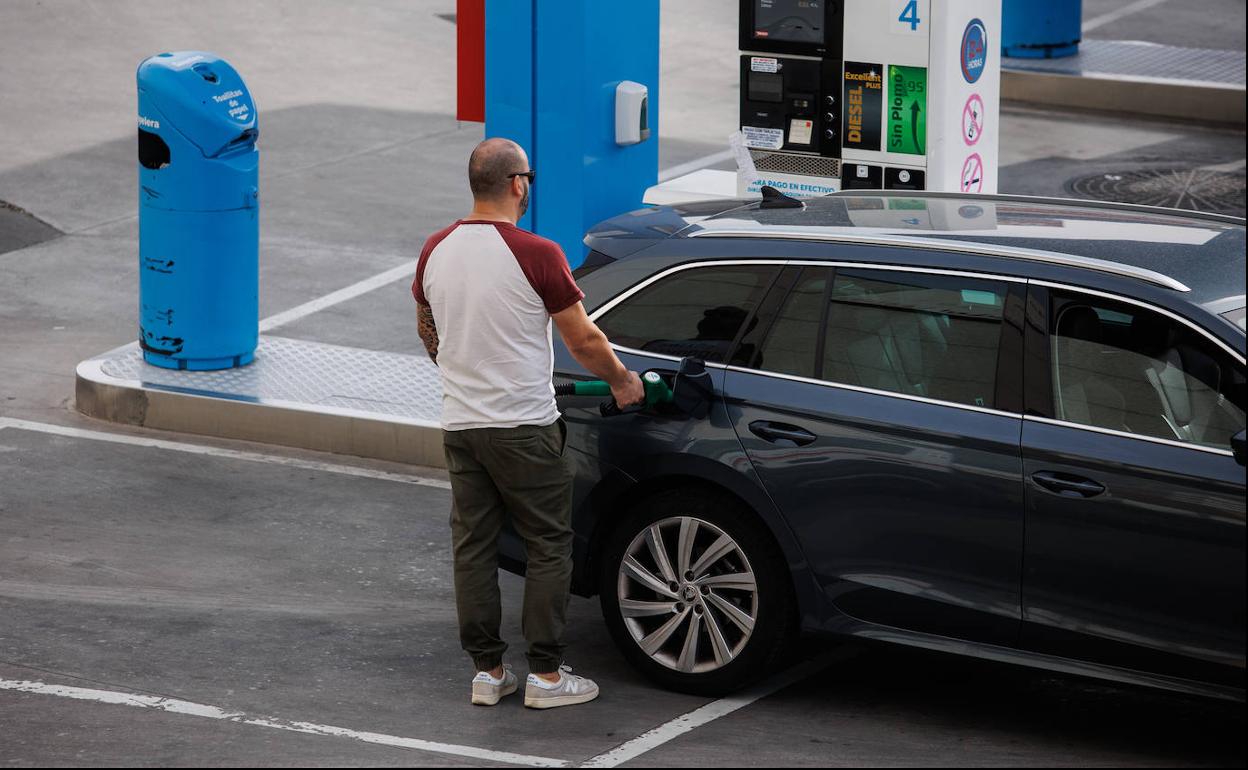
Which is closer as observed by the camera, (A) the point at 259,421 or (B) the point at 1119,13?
(A) the point at 259,421

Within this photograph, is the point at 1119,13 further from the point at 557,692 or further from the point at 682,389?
the point at 557,692

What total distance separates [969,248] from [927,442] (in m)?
0.66

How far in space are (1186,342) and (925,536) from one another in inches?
38.6

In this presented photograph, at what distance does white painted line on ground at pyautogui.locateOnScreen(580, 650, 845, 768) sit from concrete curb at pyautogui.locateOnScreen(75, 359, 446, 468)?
9.30ft

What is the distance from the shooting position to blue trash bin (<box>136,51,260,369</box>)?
9.39 m

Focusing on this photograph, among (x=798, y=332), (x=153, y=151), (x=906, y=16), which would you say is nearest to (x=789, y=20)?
(x=906, y=16)

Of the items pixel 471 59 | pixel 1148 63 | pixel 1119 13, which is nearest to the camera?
pixel 471 59

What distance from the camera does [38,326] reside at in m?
11.0

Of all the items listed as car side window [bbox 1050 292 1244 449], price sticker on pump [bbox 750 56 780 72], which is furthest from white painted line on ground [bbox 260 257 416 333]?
car side window [bbox 1050 292 1244 449]

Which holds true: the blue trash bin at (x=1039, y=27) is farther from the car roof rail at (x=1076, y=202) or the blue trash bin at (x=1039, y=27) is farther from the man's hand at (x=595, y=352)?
the man's hand at (x=595, y=352)

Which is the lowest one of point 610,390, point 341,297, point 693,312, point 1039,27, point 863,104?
point 341,297

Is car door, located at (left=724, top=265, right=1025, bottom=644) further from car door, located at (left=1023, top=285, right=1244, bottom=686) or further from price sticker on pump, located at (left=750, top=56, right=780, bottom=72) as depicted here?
price sticker on pump, located at (left=750, top=56, right=780, bottom=72)

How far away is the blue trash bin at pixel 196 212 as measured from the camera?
9391 millimetres

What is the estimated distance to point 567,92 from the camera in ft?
29.0
